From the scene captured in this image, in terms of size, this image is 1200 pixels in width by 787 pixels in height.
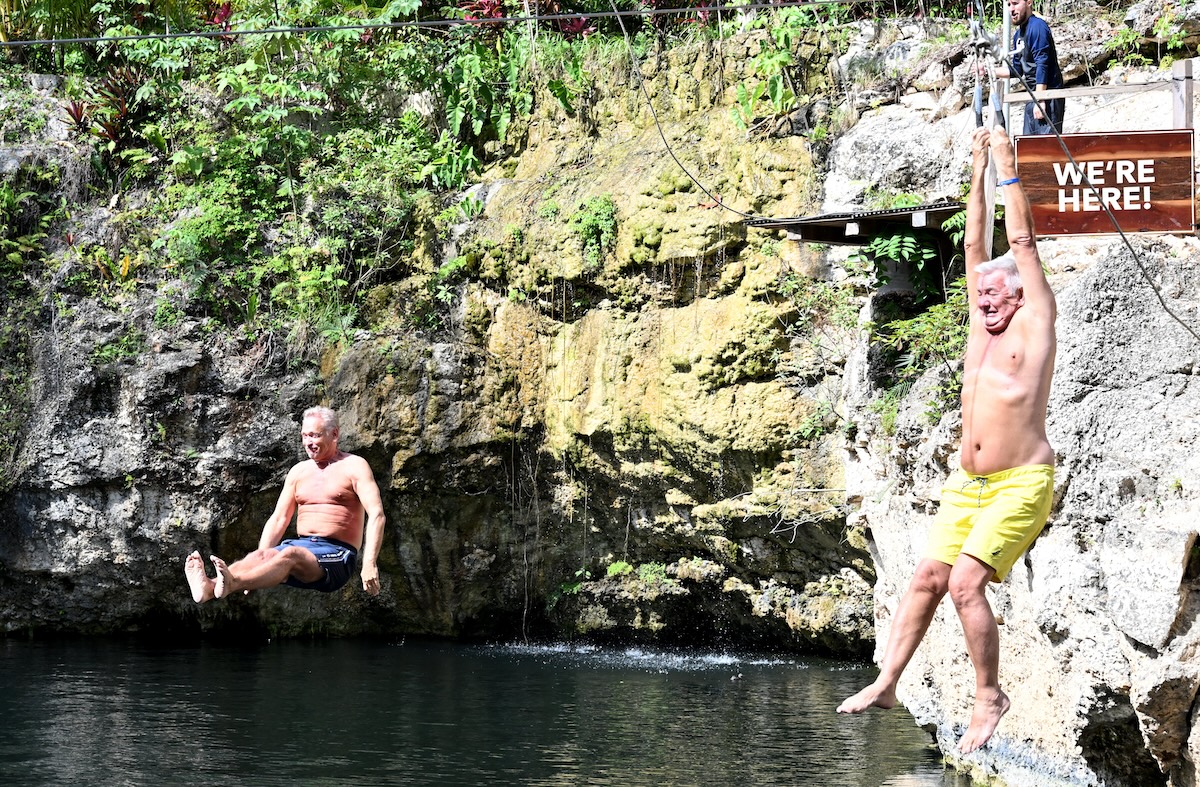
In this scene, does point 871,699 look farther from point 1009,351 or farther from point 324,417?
point 324,417

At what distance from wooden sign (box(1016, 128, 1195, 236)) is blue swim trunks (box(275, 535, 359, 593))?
4.94 metres

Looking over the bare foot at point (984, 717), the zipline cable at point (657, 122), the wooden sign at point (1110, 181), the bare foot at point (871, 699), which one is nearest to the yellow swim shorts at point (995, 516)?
the bare foot at point (984, 717)

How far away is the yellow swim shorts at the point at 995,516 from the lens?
614 cm

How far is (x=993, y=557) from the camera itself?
6.16 meters

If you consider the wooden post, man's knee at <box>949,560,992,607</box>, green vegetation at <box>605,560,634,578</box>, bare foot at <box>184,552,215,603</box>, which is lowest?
green vegetation at <box>605,560,634,578</box>

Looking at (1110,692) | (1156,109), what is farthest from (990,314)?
(1156,109)

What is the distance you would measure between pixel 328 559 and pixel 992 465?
4813 millimetres

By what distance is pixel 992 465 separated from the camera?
20.8ft

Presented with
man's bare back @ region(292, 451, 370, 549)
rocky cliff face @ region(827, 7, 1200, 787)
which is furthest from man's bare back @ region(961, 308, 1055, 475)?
man's bare back @ region(292, 451, 370, 549)

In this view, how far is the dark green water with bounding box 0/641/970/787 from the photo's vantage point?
1159 centimetres

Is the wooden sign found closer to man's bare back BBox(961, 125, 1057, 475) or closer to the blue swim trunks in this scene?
man's bare back BBox(961, 125, 1057, 475)

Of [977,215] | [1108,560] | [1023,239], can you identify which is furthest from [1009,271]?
[1108,560]

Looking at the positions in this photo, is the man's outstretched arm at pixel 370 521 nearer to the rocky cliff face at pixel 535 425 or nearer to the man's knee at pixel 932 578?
the man's knee at pixel 932 578

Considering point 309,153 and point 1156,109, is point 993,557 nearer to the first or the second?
point 1156,109
